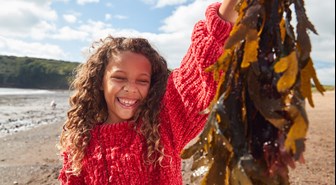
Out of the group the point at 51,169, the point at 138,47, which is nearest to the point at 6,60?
the point at 51,169

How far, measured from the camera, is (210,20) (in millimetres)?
2322

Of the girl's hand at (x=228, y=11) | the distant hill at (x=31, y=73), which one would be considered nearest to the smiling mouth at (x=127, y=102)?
the girl's hand at (x=228, y=11)

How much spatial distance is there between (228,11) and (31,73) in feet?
242

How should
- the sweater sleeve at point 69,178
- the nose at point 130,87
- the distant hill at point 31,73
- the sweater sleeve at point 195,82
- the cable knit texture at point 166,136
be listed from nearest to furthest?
the sweater sleeve at point 195,82
the cable knit texture at point 166,136
the nose at point 130,87
the sweater sleeve at point 69,178
the distant hill at point 31,73

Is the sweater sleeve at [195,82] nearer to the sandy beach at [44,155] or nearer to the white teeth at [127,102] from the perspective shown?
the white teeth at [127,102]

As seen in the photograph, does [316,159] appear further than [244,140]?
Yes

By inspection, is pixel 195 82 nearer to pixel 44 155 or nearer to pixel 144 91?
pixel 144 91

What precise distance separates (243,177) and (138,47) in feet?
6.65

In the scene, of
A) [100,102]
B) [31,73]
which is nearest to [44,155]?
[100,102]

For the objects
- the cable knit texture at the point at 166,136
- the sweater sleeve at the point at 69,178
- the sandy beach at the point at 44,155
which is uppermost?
the cable knit texture at the point at 166,136

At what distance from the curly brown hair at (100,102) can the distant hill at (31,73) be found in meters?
59.2

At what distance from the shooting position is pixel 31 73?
234 ft

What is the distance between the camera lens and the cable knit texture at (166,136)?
254cm

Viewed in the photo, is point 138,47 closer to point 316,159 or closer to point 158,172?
point 158,172
